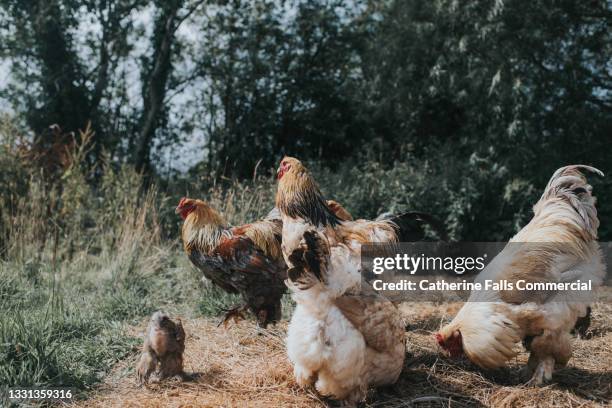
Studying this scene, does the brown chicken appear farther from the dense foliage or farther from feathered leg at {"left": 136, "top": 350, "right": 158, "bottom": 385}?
the dense foliage

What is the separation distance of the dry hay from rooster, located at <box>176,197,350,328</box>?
0.37 m

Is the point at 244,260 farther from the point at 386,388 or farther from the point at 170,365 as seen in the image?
the point at 386,388

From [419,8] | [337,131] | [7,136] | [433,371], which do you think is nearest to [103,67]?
[7,136]

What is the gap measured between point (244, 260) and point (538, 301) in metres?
2.45

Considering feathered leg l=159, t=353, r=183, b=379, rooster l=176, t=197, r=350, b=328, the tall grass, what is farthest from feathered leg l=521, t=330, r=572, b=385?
the tall grass

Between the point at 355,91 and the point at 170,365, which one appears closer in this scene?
the point at 170,365

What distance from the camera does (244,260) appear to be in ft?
14.8

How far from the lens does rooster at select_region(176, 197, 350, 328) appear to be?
4523mm

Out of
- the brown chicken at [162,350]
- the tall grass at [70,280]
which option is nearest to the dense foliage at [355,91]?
the tall grass at [70,280]

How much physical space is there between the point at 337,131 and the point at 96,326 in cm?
800

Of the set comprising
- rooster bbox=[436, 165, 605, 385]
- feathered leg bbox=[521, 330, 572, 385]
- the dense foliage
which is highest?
the dense foliage

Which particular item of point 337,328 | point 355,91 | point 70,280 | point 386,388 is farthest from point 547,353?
point 355,91

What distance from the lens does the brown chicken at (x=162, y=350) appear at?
11.2ft

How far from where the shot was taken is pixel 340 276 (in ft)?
9.79
